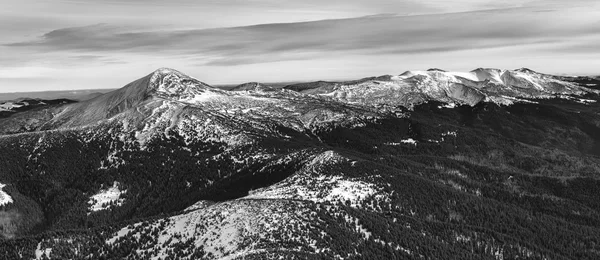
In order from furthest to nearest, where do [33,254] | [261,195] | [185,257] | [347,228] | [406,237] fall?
[261,195], [406,237], [347,228], [33,254], [185,257]

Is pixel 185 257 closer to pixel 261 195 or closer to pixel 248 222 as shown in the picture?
pixel 248 222

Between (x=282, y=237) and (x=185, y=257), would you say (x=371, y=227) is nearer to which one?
(x=282, y=237)

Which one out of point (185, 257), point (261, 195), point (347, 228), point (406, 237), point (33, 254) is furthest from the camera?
point (261, 195)

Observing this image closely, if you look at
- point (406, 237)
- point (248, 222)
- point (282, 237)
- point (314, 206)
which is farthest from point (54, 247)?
point (406, 237)

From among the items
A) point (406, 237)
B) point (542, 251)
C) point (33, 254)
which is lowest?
point (542, 251)

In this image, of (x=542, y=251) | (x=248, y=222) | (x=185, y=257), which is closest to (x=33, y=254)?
(x=185, y=257)

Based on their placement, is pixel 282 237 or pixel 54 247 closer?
pixel 282 237

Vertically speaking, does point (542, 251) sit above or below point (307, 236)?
below

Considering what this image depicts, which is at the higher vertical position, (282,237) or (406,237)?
(282,237)

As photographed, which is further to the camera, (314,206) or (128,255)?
(314,206)
